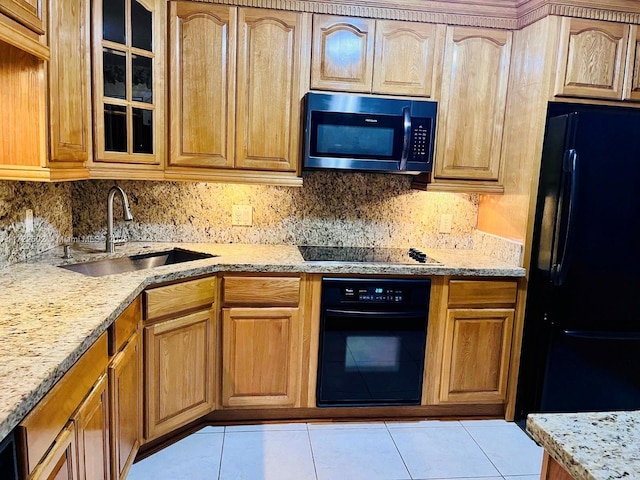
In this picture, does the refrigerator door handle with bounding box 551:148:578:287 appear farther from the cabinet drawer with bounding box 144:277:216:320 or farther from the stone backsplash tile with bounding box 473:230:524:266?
the cabinet drawer with bounding box 144:277:216:320

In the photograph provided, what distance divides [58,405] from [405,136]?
6.75 ft

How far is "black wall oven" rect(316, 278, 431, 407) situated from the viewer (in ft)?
8.39

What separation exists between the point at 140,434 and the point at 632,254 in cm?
258

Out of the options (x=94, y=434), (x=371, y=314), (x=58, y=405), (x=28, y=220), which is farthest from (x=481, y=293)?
(x=28, y=220)

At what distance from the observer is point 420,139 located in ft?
8.75

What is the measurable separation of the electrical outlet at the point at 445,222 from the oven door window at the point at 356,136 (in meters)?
0.68

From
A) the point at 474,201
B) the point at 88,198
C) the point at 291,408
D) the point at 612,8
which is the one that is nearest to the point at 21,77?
the point at 88,198

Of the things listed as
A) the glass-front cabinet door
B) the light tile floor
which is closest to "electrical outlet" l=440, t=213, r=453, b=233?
the light tile floor

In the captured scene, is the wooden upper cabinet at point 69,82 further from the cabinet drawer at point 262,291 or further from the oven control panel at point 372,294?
the oven control panel at point 372,294

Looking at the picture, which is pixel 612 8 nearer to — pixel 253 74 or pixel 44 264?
pixel 253 74

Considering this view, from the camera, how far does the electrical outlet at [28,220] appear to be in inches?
90.4

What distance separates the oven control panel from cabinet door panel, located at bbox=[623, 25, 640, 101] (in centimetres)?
160

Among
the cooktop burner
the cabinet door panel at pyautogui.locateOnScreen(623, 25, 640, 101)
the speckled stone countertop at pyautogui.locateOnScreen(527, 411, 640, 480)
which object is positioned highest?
the cabinet door panel at pyautogui.locateOnScreen(623, 25, 640, 101)

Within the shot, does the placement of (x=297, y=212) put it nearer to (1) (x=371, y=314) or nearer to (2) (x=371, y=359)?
(1) (x=371, y=314)
